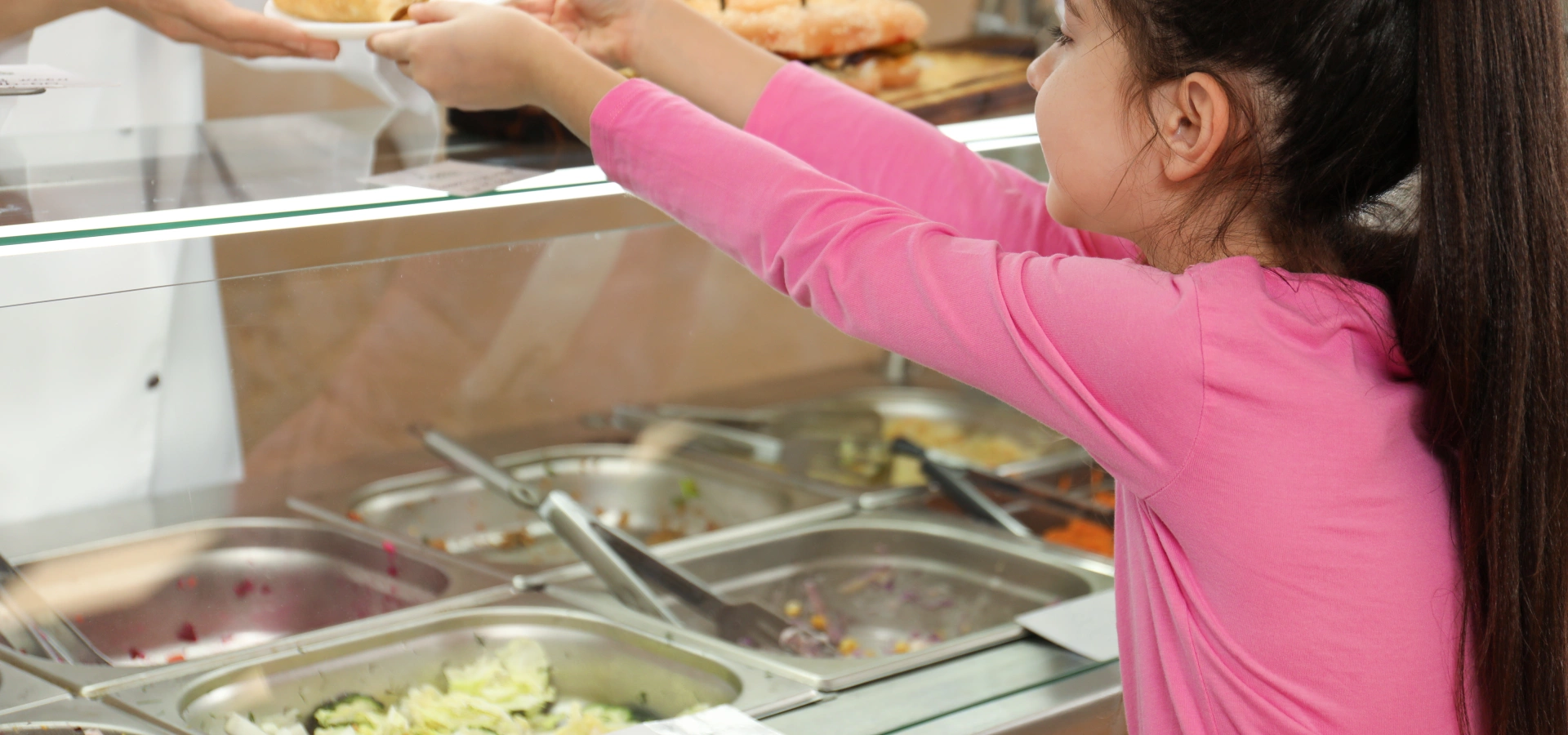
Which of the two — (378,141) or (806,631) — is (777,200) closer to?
(378,141)

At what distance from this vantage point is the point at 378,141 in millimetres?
1019

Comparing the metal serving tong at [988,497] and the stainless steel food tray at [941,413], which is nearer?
the metal serving tong at [988,497]

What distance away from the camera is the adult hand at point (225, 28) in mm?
886

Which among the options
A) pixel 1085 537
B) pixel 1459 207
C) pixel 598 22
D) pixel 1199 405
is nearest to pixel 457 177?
pixel 598 22

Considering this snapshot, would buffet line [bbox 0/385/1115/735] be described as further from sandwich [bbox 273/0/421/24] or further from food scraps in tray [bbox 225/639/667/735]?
sandwich [bbox 273/0/421/24]

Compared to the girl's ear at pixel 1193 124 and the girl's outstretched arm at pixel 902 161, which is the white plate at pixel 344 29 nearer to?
the girl's outstretched arm at pixel 902 161

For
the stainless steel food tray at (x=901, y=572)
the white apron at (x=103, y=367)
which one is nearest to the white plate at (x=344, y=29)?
the white apron at (x=103, y=367)

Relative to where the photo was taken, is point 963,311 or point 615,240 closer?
point 963,311

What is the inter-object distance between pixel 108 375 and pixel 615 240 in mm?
461

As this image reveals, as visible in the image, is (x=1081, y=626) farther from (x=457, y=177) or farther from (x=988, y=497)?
(x=457, y=177)

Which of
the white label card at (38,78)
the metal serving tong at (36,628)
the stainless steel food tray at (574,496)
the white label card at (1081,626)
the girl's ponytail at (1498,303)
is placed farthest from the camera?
the stainless steel food tray at (574,496)

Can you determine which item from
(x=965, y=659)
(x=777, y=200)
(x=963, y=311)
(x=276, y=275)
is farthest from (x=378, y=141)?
(x=965, y=659)

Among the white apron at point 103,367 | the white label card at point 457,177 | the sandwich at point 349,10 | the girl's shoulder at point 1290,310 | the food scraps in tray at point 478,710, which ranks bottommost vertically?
the food scraps in tray at point 478,710

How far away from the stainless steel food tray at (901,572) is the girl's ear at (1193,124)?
2.19 feet
